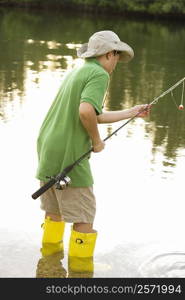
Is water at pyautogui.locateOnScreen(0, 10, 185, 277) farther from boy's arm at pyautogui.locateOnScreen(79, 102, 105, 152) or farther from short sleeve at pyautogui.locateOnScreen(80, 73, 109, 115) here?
short sleeve at pyautogui.locateOnScreen(80, 73, 109, 115)

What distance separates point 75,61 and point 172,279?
1285 centimetres

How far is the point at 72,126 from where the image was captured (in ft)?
12.7

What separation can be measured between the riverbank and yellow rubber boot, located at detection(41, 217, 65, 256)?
40947mm

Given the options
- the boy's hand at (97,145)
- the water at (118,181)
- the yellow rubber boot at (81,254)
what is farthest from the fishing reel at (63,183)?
the water at (118,181)

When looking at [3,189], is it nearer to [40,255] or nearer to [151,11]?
[40,255]

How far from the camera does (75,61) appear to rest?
16375mm

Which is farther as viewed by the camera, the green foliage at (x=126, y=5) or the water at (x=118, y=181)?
the green foliage at (x=126, y=5)

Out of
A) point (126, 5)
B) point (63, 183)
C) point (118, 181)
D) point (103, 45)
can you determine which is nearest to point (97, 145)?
point (63, 183)

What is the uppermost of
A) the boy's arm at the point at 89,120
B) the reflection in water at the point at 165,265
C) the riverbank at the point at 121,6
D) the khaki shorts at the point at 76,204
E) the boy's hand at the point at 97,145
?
the boy's arm at the point at 89,120

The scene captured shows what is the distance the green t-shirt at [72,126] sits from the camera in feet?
12.2

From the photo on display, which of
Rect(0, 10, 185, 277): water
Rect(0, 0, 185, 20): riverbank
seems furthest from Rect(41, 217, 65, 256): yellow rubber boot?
Rect(0, 0, 185, 20): riverbank

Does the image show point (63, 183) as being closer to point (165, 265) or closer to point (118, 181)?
point (165, 265)

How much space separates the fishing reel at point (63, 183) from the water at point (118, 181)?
692 millimetres

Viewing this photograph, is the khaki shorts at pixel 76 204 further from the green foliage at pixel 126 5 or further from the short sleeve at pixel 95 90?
the green foliage at pixel 126 5
